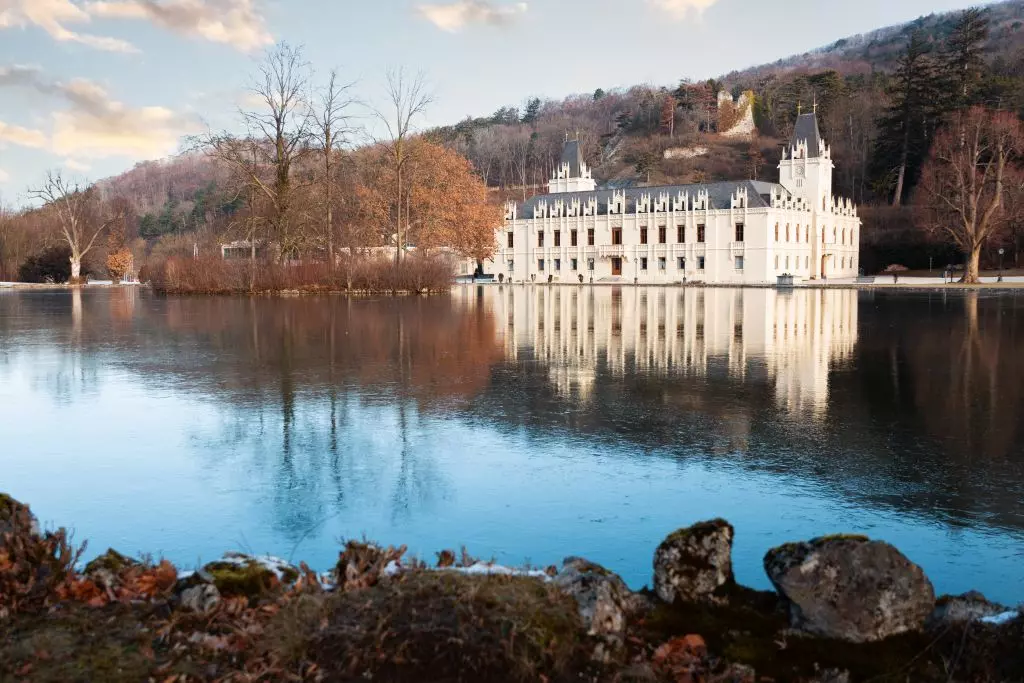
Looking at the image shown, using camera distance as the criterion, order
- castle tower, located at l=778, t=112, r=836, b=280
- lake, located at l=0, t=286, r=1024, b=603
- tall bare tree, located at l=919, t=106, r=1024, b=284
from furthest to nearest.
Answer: castle tower, located at l=778, t=112, r=836, b=280 → tall bare tree, located at l=919, t=106, r=1024, b=284 → lake, located at l=0, t=286, r=1024, b=603

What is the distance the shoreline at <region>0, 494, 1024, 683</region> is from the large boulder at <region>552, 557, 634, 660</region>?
0.03 ft

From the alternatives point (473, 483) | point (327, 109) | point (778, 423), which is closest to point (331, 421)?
point (473, 483)

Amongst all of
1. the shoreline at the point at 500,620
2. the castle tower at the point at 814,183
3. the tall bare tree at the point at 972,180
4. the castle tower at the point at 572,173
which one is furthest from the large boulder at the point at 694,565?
the castle tower at the point at 572,173

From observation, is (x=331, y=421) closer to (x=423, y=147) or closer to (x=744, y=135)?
(x=423, y=147)

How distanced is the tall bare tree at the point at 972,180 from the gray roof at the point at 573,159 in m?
41.2

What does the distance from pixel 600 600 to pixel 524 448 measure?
4667 mm

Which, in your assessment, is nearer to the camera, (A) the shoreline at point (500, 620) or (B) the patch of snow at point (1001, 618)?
(A) the shoreline at point (500, 620)

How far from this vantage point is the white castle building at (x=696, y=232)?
A: 267ft

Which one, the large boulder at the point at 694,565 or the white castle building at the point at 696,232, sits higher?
the white castle building at the point at 696,232

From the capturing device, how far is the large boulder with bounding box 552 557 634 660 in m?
4.37

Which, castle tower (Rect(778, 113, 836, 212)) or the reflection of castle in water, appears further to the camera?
castle tower (Rect(778, 113, 836, 212))

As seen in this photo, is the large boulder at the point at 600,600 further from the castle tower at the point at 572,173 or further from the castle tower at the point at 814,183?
the castle tower at the point at 572,173

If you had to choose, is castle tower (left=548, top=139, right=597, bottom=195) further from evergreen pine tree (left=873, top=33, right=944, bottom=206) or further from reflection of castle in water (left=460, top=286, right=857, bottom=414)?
reflection of castle in water (left=460, top=286, right=857, bottom=414)

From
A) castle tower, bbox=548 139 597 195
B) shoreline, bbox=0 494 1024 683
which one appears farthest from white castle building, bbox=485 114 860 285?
shoreline, bbox=0 494 1024 683
